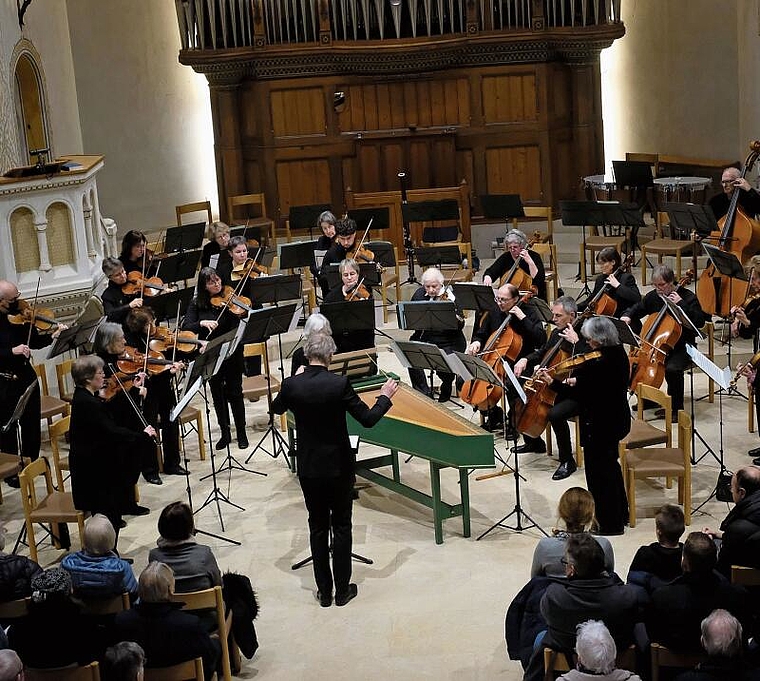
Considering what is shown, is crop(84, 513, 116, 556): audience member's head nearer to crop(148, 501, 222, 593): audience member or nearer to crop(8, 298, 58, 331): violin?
crop(148, 501, 222, 593): audience member

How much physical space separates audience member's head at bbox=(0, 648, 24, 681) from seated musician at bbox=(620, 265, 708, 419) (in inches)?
220

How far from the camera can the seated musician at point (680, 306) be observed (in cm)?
923

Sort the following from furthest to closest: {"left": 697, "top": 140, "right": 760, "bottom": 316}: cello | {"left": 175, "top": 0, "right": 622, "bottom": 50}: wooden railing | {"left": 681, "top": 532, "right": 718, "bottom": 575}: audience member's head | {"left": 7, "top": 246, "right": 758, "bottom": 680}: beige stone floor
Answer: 1. {"left": 175, "top": 0, "right": 622, "bottom": 50}: wooden railing
2. {"left": 697, "top": 140, "right": 760, "bottom": 316}: cello
3. {"left": 7, "top": 246, "right": 758, "bottom": 680}: beige stone floor
4. {"left": 681, "top": 532, "right": 718, "bottom": 575}: audience member's head

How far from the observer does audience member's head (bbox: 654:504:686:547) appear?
574 cm

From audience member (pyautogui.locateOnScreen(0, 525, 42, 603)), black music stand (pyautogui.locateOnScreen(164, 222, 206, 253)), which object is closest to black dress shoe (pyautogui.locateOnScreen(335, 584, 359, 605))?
audience member (pyautogui.locateOnScreen(0, 525, 42, 603))

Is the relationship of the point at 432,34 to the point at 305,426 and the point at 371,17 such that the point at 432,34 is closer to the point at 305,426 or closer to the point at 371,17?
the point at 371,17

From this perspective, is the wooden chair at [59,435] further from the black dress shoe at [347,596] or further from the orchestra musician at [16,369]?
the black dress shoe at [347,596]

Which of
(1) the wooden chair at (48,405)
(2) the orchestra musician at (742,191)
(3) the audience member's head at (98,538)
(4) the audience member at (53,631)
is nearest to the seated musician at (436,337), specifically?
(2) the orchestra musician at (742,191)

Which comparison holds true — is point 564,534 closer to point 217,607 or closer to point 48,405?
point 217,607

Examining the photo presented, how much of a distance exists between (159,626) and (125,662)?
409 mm

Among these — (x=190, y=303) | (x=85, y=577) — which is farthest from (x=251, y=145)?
(x=85, y=577)

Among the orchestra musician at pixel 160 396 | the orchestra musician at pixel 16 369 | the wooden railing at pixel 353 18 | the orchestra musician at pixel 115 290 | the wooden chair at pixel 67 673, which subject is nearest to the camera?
the wooden chair at pixel 67 673

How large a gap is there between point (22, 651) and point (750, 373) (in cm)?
507

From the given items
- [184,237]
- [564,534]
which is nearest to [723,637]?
[564,534]
